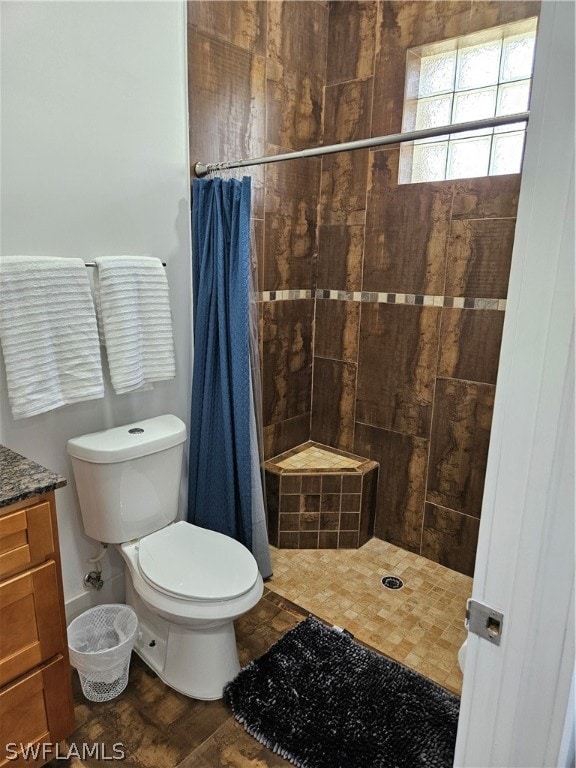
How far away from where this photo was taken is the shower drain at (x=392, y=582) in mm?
2447

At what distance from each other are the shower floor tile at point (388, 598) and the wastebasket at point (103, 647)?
74 centimetres

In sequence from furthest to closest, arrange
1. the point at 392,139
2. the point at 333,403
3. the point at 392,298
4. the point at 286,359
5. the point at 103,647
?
1. the point at 333,403
2. the point at 286,359
3. the point at 392,298
4. the point at 103,647
5. the point at 392,139

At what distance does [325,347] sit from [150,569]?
1.64m

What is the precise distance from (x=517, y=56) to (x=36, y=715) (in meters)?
2.98

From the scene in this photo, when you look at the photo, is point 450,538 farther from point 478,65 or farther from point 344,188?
point 478,65

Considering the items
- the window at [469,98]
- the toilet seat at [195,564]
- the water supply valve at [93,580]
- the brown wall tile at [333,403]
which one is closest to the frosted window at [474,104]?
the window at [469,98]

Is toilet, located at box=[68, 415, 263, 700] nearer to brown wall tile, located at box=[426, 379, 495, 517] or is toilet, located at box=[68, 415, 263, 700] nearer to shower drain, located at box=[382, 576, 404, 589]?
shower drain, located at box=[382, 576, 404, 589]

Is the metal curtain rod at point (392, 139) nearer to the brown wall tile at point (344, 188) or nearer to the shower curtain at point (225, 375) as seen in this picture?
the shower curtain at point (225, 375)

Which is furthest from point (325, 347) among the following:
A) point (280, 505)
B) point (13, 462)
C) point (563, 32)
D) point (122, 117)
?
point (563, 32)

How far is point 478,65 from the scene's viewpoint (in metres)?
2.26

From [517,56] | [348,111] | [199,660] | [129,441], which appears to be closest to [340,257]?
[348,111]

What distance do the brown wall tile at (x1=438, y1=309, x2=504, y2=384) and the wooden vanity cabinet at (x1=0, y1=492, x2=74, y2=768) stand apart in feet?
6.10

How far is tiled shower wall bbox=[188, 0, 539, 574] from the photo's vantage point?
2.25 m

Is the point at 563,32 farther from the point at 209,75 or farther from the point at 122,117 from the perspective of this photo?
the point at 209,75
